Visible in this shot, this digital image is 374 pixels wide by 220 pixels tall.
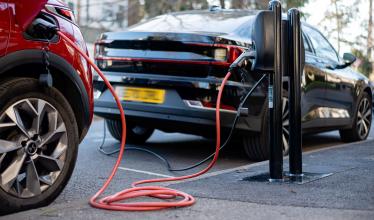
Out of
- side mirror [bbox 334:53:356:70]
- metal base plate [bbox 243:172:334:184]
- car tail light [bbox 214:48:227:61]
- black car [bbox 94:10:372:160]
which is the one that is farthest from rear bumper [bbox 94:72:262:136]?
side mirror [bbox 334:53:356:70]

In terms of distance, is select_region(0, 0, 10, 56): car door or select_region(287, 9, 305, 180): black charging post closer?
select_region(0, 0, 10, 56): car door

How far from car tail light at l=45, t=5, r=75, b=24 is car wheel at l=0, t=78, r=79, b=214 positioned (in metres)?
0.55

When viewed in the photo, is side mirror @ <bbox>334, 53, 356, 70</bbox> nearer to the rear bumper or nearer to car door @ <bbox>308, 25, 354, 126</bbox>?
car door @ <bbox>308, 25, 354, 126</bbox>

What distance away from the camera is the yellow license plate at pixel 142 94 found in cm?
596

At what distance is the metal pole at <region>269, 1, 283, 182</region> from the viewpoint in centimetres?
459

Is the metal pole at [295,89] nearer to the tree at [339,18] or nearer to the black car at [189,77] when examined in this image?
the black car at [189,77]

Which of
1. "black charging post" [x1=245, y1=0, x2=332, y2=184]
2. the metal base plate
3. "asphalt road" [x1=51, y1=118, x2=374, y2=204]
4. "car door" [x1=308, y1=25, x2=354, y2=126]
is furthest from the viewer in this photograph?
"car door" [x1=308, y1=25, x2=354, y2=126]

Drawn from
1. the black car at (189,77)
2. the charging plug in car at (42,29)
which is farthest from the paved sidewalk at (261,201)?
the charging plug in car at (42,29)

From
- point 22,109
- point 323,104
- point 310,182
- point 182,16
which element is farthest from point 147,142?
point 22,109

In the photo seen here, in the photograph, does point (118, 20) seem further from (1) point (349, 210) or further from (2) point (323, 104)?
(1) point (349, 210)

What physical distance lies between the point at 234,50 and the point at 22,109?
259cm

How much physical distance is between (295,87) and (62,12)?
1939 millimetres

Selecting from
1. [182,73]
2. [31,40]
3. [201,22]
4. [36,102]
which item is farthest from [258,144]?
[31,40]

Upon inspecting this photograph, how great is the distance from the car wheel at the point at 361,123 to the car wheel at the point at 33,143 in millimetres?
5206
